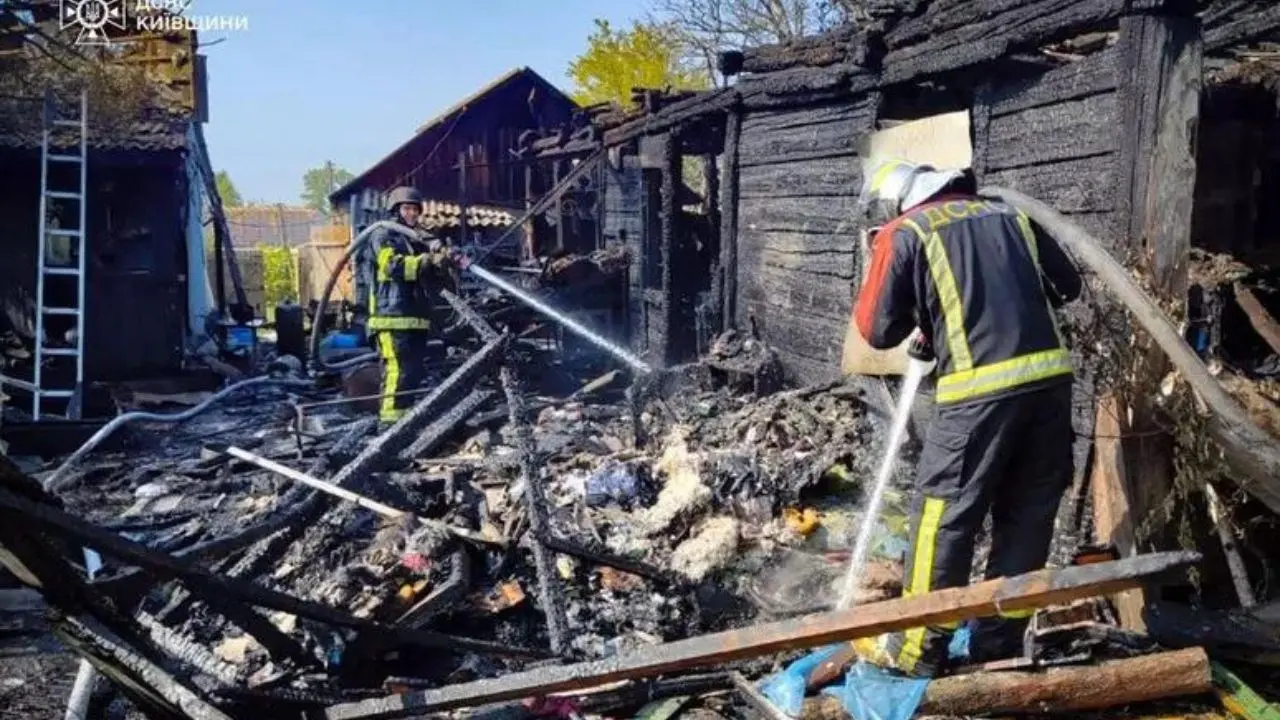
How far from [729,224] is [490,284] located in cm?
322

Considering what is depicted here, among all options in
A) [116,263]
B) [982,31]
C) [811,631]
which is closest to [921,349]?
[811,631]

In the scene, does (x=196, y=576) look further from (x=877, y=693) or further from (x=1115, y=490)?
(x=1115, y=490)

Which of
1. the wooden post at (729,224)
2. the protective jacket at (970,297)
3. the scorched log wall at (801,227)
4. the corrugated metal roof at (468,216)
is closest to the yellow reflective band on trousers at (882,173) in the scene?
the protective jacket at (970,297)

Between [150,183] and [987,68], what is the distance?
9978mm

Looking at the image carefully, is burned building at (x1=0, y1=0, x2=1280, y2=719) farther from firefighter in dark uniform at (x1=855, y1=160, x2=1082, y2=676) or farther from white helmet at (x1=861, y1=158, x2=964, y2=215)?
white helmet at (x1=861, y1=158, x2=964, y2=215)

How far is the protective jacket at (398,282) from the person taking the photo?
24.6 feet

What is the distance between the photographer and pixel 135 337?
10.9 m

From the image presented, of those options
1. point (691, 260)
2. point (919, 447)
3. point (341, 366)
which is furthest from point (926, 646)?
point (341, 366)

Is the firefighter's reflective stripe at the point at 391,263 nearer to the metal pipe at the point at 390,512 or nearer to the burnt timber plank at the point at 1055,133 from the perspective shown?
the metal pipe at the point at 390,512

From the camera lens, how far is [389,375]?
781 centimetres

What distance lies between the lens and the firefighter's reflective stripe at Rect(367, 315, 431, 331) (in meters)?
7.66

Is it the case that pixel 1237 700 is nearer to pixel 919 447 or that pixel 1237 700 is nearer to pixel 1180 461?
pixel 1180 461

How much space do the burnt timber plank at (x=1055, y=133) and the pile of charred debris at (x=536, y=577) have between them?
1996mm

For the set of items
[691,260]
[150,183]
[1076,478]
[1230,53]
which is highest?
[1230,53]
